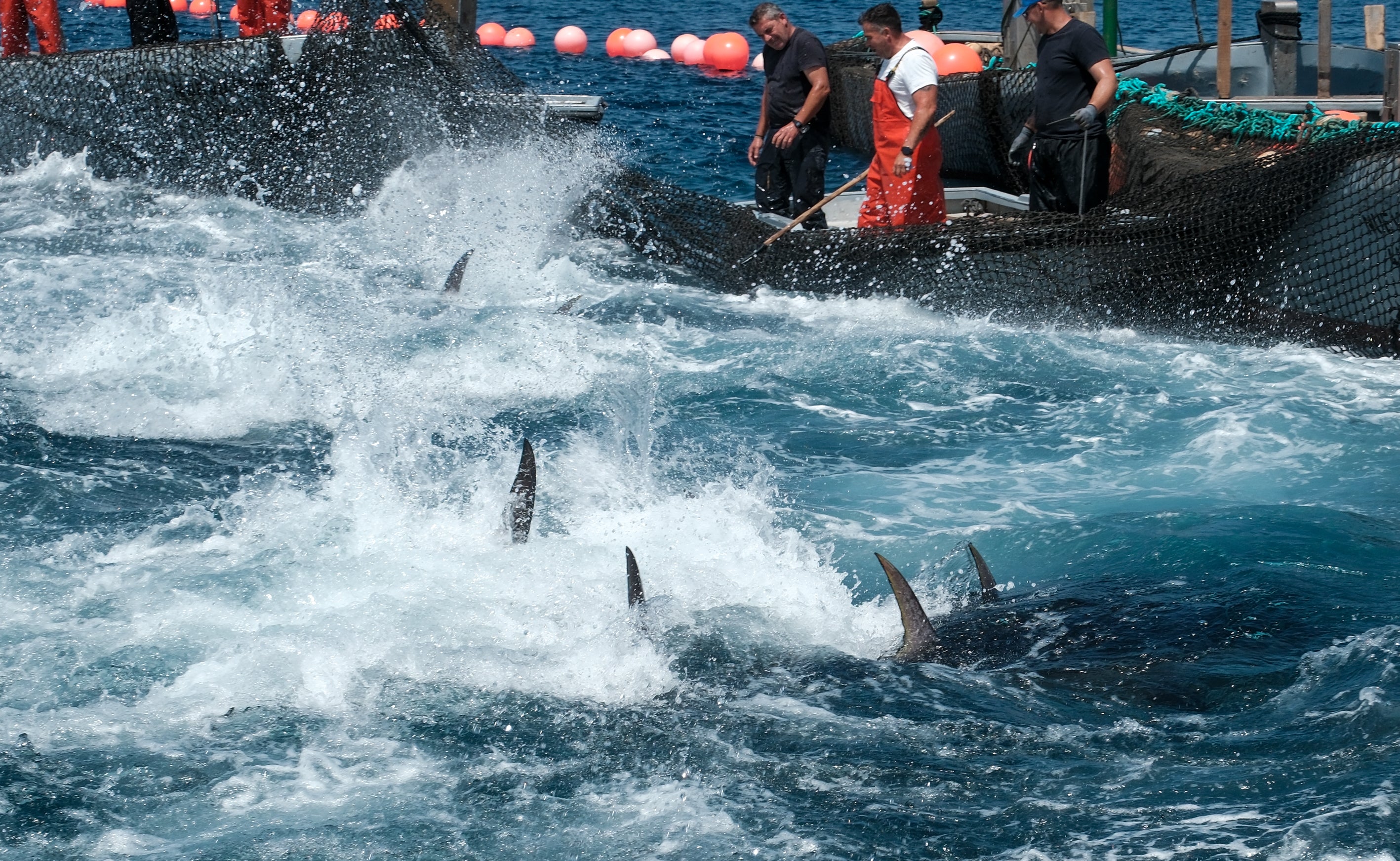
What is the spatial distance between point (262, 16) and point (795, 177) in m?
6.51

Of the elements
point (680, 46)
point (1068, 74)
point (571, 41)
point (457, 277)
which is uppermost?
point (571, 41)

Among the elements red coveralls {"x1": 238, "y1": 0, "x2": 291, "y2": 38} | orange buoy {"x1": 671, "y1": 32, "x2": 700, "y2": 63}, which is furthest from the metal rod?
orange buoy {"x1": 671, "y1": 32, "x2": 700, "y2": 63}

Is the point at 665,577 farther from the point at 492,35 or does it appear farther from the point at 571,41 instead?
the point at 492,35

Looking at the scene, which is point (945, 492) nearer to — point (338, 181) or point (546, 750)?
point (546, 750)

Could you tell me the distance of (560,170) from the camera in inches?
432

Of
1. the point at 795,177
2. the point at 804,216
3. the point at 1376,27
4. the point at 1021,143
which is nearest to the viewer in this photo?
the point at 1021,143

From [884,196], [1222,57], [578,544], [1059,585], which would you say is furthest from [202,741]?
[1222,57]

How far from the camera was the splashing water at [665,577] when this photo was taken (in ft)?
13.0

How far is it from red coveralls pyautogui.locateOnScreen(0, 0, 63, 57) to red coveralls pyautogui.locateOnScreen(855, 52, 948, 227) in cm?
824

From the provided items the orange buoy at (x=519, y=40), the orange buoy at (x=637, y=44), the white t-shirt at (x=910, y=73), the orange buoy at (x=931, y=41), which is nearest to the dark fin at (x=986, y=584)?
the white t-shirt at (x=910, y=73)

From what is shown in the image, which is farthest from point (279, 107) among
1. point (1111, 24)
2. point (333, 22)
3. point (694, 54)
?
point (694, 54)

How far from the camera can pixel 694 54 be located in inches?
872

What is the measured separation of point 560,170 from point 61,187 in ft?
14.6

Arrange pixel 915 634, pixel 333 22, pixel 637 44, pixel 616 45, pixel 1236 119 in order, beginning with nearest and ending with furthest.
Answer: pixel 915 634
pixel 1236 119
pixel 333 22
pixel 637 44
pixel 616 45
